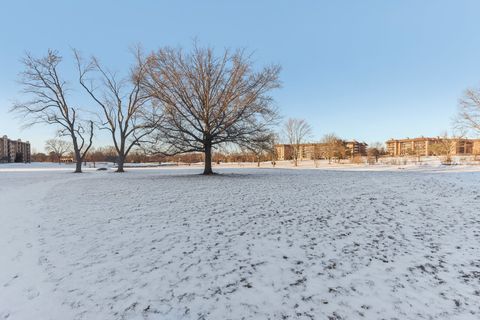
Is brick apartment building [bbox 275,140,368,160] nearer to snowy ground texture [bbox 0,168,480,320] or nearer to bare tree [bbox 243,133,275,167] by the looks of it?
bare tree [bbox 243,133,275,167]

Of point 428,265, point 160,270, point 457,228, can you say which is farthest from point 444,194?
point 160,270

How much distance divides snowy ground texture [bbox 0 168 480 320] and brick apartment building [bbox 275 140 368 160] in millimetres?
32018

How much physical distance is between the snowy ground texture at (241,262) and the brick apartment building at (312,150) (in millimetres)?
32018

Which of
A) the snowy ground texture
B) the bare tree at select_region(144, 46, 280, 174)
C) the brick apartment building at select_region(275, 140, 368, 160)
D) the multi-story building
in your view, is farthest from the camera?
the multi-story building

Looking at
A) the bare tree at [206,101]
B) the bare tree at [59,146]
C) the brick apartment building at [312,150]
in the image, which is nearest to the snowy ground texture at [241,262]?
the bare tree at [206,101]

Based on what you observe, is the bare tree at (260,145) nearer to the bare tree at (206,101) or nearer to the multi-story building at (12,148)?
the bare tree at (206,101)

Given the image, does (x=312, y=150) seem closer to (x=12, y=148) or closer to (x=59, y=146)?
(x=59, y=146)

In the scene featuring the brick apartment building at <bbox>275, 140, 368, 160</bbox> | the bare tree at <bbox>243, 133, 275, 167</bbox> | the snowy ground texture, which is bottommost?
the snowy ground texture

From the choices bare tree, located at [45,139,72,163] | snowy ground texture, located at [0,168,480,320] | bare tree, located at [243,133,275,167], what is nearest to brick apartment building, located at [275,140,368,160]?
bare tree, located at [243,133,275,167]

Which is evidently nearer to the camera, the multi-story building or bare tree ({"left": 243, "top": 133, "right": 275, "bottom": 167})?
bare tree ({"left": 243, "top": 133, "right": 275, "bottom": 167})

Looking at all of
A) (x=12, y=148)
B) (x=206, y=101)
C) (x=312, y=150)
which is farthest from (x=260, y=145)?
(x=12, y=148)

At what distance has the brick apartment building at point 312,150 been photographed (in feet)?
237

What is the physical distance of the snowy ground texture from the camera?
10.8 feet

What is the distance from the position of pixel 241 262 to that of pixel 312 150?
346 ft
